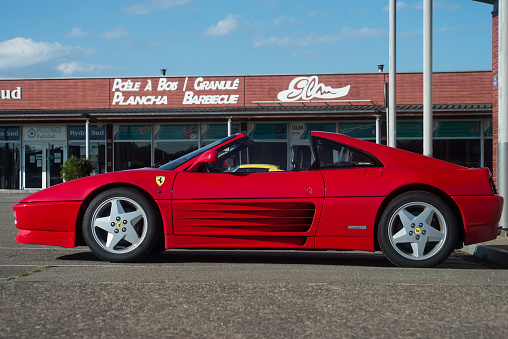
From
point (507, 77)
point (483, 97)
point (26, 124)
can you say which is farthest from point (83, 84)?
point (507, 77)

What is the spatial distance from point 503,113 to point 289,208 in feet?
12.7

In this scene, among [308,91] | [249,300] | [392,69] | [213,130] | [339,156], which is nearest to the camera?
[249,300]

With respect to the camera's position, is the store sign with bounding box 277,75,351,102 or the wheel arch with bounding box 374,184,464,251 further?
the store sign with bounding box 277,75,351,102

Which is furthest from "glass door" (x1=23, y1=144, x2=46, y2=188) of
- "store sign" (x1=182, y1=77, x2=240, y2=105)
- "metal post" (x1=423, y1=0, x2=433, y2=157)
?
"metal post" (x1=423, y1=0, x2=433, y2=157)

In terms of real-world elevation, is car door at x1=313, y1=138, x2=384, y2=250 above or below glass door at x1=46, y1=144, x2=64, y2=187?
below

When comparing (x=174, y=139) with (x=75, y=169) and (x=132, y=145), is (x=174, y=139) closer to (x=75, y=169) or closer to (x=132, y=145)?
(x=132, y=145)

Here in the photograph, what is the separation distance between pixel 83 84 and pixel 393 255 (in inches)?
906

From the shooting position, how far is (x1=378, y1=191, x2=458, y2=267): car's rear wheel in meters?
5.20

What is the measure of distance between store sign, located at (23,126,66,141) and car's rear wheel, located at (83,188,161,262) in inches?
857

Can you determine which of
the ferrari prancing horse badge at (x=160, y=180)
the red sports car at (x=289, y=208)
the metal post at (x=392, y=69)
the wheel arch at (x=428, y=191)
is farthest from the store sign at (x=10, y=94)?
the wheel arch at (x=428, y=191)

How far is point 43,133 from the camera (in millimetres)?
26125

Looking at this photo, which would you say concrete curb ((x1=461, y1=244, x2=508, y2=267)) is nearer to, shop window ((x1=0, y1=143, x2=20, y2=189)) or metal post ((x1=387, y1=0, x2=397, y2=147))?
metal post ((x1=387, y1=0, x2=397, y2=147))

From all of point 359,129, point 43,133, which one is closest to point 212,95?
point 359,129

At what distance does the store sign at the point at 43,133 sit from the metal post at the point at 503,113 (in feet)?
70.3
